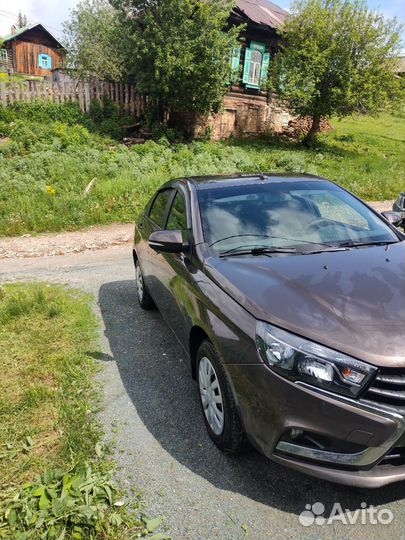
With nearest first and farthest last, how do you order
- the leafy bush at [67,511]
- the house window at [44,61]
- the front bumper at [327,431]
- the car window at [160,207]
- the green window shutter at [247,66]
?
the front bumper at [327,431] → the leafy bush at [67,511] → the car window at [160,207] → the green window shutter at [247,66] → the house window at [44,61]

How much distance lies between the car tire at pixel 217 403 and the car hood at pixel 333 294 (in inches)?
18.3

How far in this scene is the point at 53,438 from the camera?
2.94 metres

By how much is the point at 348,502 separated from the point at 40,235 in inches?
314

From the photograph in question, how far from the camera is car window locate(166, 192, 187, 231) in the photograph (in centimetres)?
366

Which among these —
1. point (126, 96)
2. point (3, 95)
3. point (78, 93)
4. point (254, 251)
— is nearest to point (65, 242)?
point (254, 251)

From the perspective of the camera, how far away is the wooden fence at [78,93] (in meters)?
15.8

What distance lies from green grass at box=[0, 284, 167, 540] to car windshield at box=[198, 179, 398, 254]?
1.64 metres

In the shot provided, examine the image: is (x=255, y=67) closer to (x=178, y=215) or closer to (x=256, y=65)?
(x=256, y=65)

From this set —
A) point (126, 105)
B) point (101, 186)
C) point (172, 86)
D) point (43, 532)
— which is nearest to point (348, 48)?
point (172, 86)

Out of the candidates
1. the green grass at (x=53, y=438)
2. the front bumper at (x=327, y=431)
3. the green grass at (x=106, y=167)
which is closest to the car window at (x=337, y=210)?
the front bumper at (x=327, y=431)

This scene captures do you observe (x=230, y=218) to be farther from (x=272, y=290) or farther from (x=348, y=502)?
(x=348, y=502)

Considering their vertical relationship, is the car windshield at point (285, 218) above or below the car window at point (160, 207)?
above

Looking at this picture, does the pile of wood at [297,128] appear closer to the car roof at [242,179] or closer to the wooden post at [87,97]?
the wooden post at [87,97]

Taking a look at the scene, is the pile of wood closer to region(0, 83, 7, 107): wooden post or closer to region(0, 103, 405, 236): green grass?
region(0, 103, 405, 236): green grass
